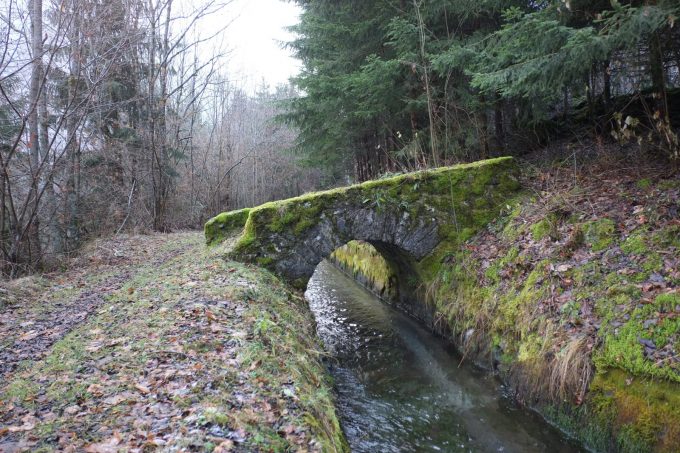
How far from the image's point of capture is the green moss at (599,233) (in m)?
5.53

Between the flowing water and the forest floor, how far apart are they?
95 centimetres

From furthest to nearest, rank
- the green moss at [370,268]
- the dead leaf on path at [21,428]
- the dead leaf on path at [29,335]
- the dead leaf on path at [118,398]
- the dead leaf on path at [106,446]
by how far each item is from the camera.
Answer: the green moss at [370,268] < the dead leaf on path at [29,335] < the dead leaf on path at [118,398] < the dead leaf on path at [21,428] < the dead leaf on path at [106,446]

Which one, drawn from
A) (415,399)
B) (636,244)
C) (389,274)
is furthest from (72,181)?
(636,244)

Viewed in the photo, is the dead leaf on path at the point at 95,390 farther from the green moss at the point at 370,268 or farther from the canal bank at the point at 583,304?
the green moss at the point at 370,268

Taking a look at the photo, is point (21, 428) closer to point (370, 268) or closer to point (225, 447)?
point (225, 447)

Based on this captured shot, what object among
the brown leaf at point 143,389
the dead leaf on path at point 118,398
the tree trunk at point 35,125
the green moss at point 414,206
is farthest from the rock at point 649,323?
the tree trunk at point 35,125

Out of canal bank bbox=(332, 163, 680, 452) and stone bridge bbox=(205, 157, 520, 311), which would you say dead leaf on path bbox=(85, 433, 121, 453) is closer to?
canal bank bbox=(332, 163, 680, 452)

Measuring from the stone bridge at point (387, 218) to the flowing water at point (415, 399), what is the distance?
4.89 feet

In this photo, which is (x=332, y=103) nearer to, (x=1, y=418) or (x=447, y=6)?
(x=447, y=6)

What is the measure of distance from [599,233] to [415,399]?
11.7 ft

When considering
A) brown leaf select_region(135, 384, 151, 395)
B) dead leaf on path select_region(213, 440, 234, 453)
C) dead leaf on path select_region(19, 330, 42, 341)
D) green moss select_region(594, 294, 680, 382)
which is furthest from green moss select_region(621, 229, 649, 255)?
dead leaf on path select_region(19, 330, 42, 341)

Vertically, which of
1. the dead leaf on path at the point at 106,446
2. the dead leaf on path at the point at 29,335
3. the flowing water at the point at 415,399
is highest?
the dead leaf on path at the point at 29,335

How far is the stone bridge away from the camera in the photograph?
775 centimetres

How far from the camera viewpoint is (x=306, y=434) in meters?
3.10
